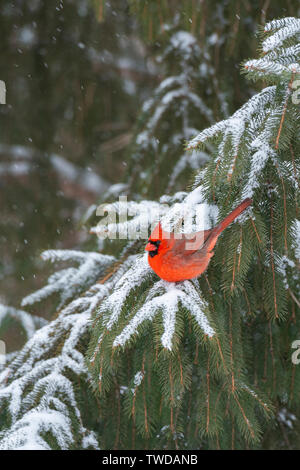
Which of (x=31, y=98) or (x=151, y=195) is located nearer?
(x=151, y=195)

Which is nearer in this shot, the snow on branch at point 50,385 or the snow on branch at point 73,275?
the snow on branch at point 50,385

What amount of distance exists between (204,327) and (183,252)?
0.28m

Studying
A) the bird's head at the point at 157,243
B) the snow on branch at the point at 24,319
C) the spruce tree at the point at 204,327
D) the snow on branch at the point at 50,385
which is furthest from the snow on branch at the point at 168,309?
the snow on branch at the point at 24,319

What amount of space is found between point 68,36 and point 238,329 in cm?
299

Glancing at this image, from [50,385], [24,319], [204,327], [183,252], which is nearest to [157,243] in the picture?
[183,252]

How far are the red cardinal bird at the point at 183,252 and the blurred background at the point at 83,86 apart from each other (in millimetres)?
1301

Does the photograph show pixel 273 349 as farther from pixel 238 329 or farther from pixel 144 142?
pixel 144 142

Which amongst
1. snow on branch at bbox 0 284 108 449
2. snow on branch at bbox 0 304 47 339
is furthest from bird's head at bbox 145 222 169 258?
snow on branch at bbox 0 304 47 339

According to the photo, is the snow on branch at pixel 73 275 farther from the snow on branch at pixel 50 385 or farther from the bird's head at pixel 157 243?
the bird's head at pixel 157 243

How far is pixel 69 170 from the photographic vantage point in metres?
5.61

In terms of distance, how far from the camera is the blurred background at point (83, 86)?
2.95m

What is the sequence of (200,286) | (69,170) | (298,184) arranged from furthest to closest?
(69,170) → (200,286) → (298,184)
